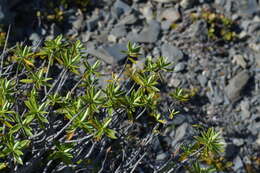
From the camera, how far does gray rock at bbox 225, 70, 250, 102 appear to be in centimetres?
549

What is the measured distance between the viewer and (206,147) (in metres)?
2.93

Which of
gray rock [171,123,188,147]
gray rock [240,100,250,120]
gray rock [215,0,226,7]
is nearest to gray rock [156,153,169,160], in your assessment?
gray rock [171,123,188,147]

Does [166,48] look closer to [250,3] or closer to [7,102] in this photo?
[250,3]

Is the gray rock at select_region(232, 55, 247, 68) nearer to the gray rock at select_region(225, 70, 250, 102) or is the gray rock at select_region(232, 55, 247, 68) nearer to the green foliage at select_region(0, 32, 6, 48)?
the gray rock at select_region(225, 70, 250, 102)

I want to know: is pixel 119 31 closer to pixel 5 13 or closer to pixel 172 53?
pixel 172 53

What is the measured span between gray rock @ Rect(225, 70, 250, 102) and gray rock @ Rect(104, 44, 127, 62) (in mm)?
1543

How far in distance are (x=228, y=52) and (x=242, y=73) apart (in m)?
0.44

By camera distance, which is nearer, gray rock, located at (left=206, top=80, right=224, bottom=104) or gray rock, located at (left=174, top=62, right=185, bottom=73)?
gray rock, located at (left=206, top=80, right=224, bottom=104)

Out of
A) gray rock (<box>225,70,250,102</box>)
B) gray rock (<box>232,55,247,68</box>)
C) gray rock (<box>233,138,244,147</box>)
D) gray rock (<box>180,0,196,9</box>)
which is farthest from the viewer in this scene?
gray rock (<box>180,0,196,9</box>)

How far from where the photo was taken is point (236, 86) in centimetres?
554

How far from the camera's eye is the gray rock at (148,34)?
233 inches

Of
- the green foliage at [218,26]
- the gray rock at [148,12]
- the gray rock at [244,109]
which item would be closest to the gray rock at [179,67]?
the green foliage at [218,26]

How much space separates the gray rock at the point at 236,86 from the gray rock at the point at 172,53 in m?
0.79

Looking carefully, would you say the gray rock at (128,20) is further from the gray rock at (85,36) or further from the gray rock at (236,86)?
the gray rock at (236,86)
